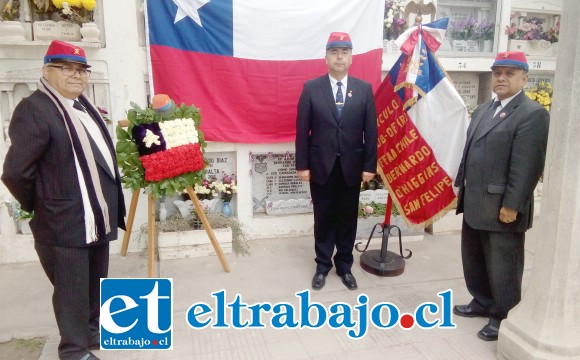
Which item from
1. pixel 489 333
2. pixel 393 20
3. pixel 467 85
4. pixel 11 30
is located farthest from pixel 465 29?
pixel 11 30

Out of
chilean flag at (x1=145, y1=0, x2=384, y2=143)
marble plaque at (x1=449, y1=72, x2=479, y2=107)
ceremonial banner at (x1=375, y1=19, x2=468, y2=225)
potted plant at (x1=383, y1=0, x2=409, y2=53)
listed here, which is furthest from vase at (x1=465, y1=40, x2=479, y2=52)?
ceremonial banner at (x1=375, y1=19, x2=468, y2=225)

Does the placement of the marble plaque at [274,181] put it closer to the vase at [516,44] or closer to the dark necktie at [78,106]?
the dark necktie at [78,106]

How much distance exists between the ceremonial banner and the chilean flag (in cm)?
82

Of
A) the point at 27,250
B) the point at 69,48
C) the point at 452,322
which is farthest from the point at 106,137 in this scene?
the point at 452,322

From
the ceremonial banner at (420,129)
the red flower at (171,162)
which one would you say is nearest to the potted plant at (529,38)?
the ceremonial banner at (420,129)

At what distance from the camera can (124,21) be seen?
12.4ft

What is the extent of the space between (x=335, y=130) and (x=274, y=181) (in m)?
1.44

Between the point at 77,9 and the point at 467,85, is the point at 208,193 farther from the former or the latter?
the point at 467,85

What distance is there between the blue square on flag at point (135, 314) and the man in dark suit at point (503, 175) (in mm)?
1922

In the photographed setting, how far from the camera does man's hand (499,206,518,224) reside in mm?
2590

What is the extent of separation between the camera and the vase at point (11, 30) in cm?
343

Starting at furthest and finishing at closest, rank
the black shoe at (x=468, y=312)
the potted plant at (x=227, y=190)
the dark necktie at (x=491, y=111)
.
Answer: the potted plant at (x=227, y=190), the black shoe at (x=468, y=312), the dark necktie at (x=491, y=111)

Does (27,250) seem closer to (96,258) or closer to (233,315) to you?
(96,258)

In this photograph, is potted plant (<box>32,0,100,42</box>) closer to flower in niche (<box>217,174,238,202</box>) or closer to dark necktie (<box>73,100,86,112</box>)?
dark necktie (<box>73,100,86,112</box>)
